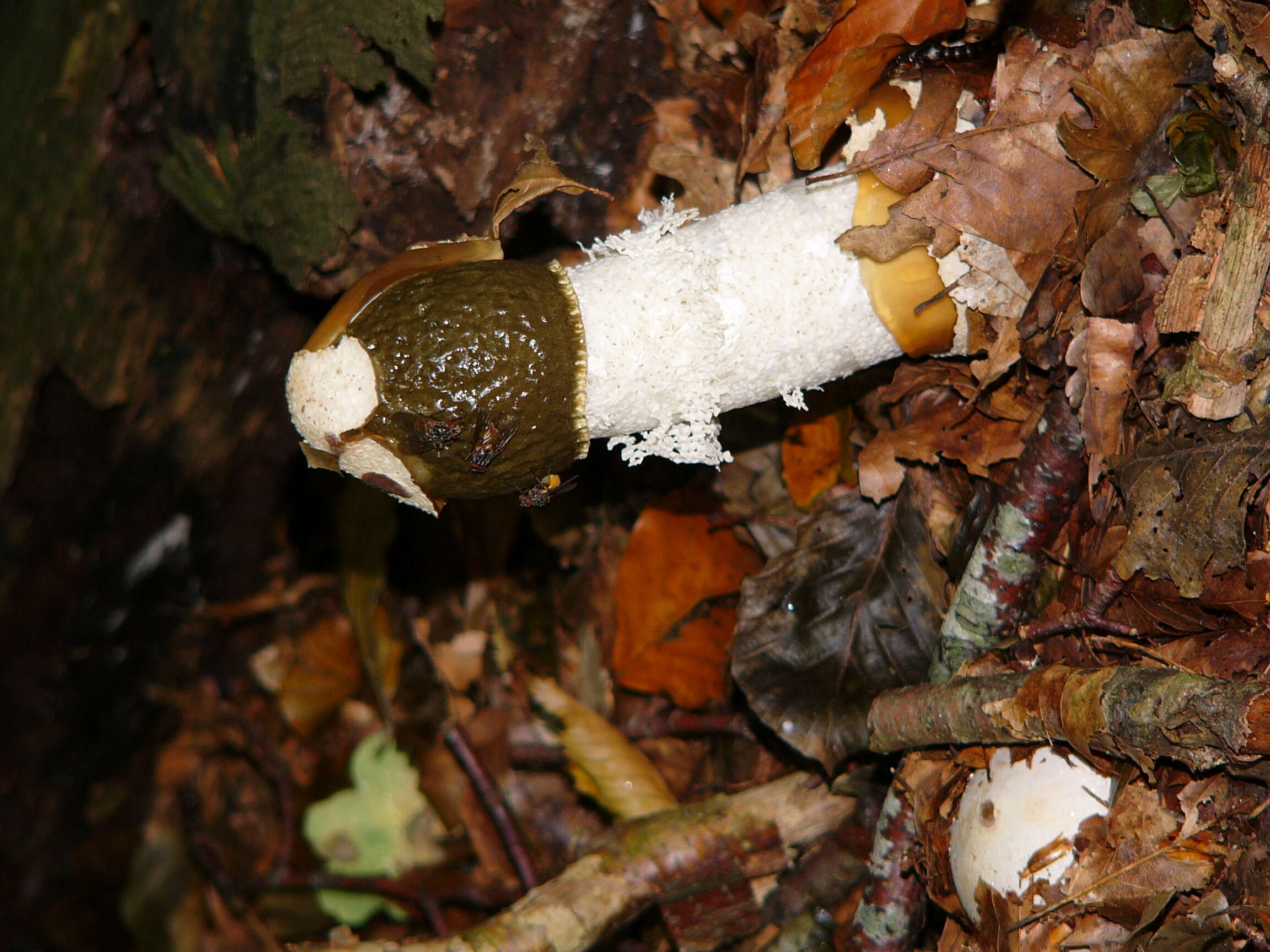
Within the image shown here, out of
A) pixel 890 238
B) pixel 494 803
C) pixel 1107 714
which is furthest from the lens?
pixel 494 803

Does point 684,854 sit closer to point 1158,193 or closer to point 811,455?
point 811,455

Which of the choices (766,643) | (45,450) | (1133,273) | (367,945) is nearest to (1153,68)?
(1133,273)

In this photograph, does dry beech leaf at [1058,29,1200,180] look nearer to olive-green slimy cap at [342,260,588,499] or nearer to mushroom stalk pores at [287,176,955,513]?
mushroom stalk pores at [287,176,955,513]

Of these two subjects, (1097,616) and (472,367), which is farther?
(1097,616)

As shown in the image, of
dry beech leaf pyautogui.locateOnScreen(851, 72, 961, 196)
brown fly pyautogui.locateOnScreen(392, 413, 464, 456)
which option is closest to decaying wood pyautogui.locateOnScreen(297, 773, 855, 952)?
brown fly pyautogui.locateOnScreen(392, 413, 464, 456)

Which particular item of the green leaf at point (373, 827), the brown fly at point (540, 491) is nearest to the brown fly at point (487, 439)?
the brown fly at point (540, 491)

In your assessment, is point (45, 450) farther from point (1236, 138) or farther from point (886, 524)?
point (1236, 138)

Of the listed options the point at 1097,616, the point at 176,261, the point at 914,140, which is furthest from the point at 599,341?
the point at 176,261
